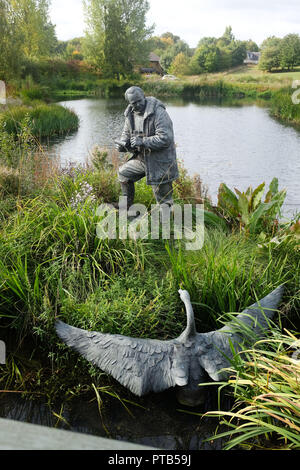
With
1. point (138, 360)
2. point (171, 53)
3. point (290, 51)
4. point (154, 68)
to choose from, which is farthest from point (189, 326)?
point (171, 53)

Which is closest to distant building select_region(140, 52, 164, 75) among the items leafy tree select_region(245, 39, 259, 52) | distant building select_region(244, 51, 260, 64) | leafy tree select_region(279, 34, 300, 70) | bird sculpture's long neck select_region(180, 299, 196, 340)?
leafy tree select_region(279, 34, 300, 70)

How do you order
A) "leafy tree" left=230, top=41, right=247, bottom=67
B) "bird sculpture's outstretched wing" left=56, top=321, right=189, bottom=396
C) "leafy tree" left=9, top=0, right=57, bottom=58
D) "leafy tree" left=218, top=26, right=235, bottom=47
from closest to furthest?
"bird sculpture's outstretched wing" left=56, top=321, right=189, bottom=396 → "leafy tree" left=9, top=0, right=57, bottom=58 → "leafy tree" left=230, top=41, right=247, bottom=67 → "leafy tree" left=218, top=26, right=235, bottom=47

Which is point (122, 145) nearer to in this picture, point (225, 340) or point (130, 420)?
point (225, 340)

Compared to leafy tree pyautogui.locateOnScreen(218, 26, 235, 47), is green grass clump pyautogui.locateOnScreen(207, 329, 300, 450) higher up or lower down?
lower down

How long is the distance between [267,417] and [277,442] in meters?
0.16

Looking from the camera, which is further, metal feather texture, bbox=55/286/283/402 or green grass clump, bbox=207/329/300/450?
metal feather texture, bbox=55/286/283/402

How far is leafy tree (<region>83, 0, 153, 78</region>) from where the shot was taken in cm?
4034

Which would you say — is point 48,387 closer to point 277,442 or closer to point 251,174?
point 277,442

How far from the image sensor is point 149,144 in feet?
14.5

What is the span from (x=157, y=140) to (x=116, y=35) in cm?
4235

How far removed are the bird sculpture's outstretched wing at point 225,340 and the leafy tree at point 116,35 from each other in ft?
140

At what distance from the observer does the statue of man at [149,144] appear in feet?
14.5

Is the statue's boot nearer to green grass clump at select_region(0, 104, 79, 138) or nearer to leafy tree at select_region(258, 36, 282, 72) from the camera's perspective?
green grass clump at select_region(0, 104, 79, 138)

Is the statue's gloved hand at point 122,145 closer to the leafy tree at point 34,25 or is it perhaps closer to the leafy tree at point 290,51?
the leafy tree at point 34,25
